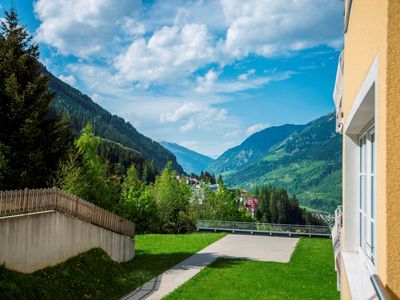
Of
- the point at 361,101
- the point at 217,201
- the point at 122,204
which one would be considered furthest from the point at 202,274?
the point at 217,201

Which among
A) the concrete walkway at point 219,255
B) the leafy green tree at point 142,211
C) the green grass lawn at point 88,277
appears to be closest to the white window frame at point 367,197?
the green grass lawn at point 88,277

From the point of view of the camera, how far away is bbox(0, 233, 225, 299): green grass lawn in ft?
40.7

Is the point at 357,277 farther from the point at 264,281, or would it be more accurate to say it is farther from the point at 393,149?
the point at 264,281

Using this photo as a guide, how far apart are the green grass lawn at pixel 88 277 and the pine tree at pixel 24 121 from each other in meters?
5.21

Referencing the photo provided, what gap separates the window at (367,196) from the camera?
4.32 meters

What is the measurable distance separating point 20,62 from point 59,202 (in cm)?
875

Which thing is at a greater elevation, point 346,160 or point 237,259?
point 346,160

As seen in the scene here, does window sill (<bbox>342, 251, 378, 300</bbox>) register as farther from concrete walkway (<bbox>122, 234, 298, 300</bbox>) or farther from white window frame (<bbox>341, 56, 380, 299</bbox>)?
concrete walkway (<bbox>122, 234, 298, 300</bbox>)

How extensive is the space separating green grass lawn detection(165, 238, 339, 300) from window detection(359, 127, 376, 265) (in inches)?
443

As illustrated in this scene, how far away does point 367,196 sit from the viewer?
15.3 feet

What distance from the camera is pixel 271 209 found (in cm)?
12606

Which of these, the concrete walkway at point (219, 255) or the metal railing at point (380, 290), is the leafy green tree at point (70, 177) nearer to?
the concrete walkway at point (219, 255)

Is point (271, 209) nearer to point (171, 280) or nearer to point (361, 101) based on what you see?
point (171, 280)

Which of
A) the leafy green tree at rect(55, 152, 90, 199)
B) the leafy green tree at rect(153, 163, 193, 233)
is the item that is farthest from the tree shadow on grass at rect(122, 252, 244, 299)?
the leafy green tree at rect(153, 163, 193, 233)
